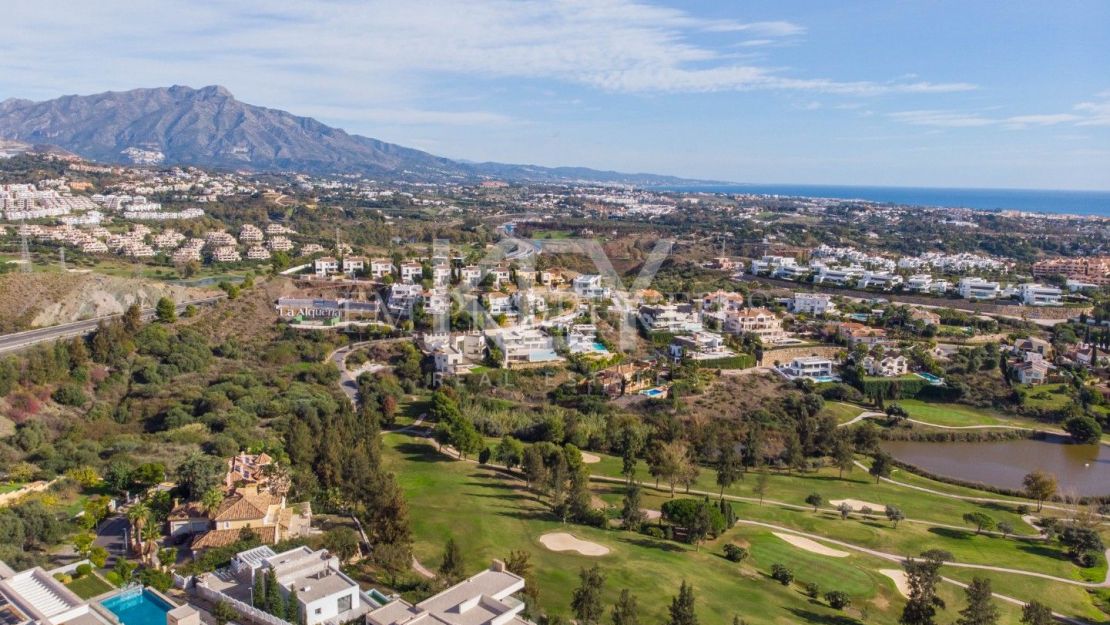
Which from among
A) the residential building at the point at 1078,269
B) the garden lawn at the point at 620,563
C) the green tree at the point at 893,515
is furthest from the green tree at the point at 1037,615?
the residential building at the point at 1078,269

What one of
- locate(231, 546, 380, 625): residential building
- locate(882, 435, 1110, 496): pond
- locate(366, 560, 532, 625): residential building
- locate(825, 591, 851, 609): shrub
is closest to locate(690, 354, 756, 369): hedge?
locate(882, 435, 1110, 496): pond

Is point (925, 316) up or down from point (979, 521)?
up

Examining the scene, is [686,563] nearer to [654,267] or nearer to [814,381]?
[814,381]

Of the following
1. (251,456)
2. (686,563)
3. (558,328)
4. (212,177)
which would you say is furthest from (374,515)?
(212,177)

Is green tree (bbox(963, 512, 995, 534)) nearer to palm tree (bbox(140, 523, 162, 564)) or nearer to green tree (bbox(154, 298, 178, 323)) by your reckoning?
palm tree (bbox(140, 523, 162, 564))

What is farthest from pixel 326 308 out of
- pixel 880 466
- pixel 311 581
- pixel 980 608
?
pixel 980 608

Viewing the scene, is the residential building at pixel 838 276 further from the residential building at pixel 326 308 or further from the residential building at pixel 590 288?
the residential building at pixel 326 308

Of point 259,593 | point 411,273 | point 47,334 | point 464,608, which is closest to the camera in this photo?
point 464,608

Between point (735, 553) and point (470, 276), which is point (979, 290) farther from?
point (735, 553)
